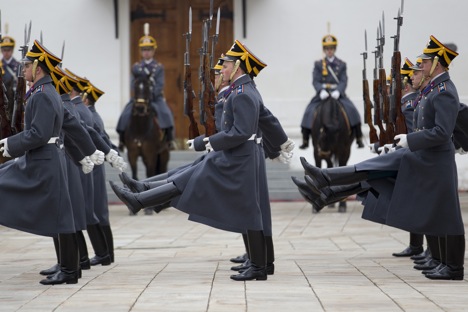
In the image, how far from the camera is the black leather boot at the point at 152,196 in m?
9.54


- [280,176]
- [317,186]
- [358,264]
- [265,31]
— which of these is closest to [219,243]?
[358,264]

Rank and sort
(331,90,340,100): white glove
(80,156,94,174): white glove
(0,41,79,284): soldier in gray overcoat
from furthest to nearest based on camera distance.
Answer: (331,90,340,100): white glove
(80,156,94,174): white glove
(0,41,79,284): soldier in gray overcoat

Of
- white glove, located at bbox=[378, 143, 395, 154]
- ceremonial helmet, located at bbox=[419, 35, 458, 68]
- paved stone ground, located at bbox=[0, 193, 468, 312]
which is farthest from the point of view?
white glove, located at bbox=[378, 143, 395, 154]

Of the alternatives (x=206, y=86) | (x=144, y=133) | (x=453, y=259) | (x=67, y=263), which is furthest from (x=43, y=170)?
(x=144, y=133)

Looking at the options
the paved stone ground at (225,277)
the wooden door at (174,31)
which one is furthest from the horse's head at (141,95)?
the wooden door at (174,31)

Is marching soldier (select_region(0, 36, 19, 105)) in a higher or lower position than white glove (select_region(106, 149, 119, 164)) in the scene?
higher

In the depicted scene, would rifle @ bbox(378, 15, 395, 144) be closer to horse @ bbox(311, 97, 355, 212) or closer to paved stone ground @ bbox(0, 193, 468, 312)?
paved stone ground @ bbox(0, 193, 468, 312)

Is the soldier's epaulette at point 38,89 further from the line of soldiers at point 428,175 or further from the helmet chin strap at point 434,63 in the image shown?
the helmet chin strap at point 434,63

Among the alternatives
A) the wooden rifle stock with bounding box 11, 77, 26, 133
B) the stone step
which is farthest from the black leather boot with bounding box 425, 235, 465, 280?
the stone step

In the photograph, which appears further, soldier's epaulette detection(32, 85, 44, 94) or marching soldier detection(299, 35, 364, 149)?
marching soldier detection(299, 35, 364, 149)

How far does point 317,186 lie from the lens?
9.61 metres

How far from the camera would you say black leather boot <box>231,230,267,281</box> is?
9359mm

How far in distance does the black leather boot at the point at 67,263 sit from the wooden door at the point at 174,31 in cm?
1388

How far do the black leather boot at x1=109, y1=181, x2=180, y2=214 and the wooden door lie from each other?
13.4 metres
